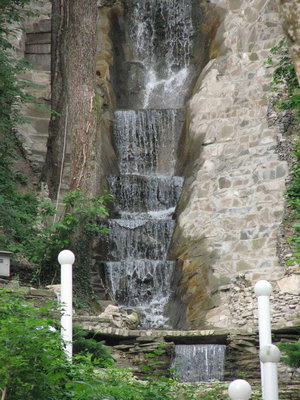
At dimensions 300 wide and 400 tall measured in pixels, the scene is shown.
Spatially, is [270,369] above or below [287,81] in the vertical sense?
below

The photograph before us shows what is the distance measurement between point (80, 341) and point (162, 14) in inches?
496

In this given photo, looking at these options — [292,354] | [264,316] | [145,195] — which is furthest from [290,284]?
[264,316]

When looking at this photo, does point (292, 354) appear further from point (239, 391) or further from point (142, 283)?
point (142, 283)

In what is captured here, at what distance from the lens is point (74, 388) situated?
648 cm

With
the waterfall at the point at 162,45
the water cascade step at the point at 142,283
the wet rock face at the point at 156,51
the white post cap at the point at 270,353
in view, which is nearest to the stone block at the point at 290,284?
the water cascade step at the point at 142,283

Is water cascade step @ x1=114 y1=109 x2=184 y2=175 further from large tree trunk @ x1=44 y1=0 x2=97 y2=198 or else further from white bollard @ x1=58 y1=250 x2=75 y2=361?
white bollard @ x1=58 y1=250 x2=75 y2=361

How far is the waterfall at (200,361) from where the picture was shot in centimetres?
1314

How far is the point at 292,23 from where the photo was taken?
16.7 feet

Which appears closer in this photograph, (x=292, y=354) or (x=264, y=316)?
(x=264, y=316)

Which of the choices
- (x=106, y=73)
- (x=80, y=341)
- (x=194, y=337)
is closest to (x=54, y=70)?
(x=106, y=73)

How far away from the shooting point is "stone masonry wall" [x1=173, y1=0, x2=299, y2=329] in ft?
52.5

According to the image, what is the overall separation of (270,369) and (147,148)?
12.1m

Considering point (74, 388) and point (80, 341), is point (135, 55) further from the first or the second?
point (74, 388)

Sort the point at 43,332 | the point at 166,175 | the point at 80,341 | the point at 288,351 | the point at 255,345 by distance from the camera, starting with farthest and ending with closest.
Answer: the point at 166,175 → the point at 255,345 → the point at 80,341 → the point at 288,351 → the point at 43,332
